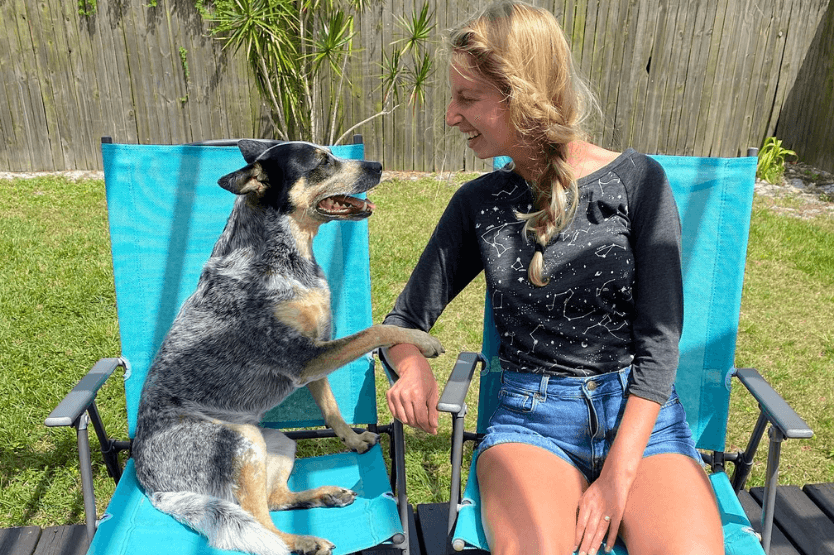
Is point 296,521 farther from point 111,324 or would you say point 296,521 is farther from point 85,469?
point 111,324

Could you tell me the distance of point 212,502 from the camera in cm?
199

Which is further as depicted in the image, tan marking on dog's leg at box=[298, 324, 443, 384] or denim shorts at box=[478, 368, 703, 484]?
tan marking on dog's leg at box=[298, 324, 443, 384]

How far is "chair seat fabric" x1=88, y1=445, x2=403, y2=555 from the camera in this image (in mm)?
1953

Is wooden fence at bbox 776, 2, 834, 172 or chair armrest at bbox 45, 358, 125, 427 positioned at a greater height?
wooden fence at bbox 776, 2, 834, 172

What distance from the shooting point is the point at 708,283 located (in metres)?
2.53

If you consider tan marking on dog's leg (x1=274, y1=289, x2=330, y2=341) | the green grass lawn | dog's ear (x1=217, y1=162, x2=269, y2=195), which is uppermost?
dog's ear (x1=217, y1=162, x2=269, y2=195)

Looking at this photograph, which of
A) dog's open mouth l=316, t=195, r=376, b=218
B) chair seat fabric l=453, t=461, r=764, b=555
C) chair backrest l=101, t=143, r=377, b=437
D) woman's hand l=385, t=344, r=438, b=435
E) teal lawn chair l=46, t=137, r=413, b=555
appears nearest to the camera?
chair seat fabric l=453, t=461, r=764, b=555

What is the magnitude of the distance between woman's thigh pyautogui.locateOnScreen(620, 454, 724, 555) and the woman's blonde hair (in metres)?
0.65

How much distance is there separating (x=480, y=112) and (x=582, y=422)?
39.4 inches

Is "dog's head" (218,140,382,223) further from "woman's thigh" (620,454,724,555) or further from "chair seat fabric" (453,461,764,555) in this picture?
"woman's thigh" (620,454,724,555)

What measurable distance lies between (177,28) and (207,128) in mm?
1108

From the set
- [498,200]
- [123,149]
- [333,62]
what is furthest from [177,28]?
[498,200]

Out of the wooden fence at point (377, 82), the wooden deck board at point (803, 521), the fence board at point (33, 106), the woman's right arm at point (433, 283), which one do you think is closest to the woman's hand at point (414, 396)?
the woman's right arm at point (433, 283)


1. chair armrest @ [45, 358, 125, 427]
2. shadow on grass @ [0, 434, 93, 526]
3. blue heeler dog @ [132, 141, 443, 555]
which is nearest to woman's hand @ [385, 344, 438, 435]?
blue heeler dog @ [132, 141, 443, 555]
